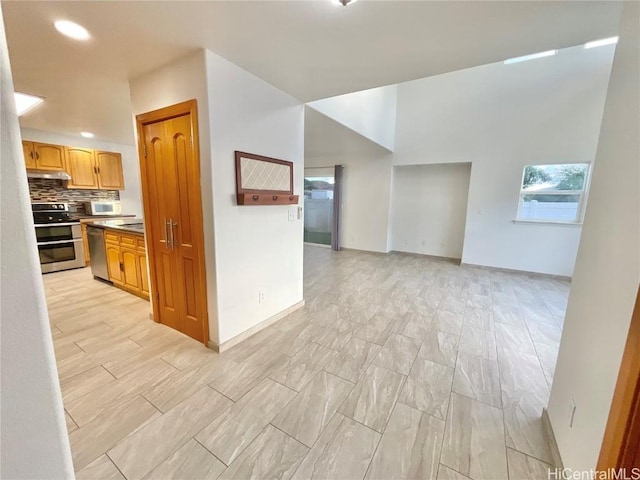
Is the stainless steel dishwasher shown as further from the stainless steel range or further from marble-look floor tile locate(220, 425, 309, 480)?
marble-look floor tile locate(220, 425, 309, 480)

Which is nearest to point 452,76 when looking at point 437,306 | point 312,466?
point 437,306

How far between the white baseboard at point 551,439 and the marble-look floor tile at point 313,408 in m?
1.15

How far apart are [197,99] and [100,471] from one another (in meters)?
2.39

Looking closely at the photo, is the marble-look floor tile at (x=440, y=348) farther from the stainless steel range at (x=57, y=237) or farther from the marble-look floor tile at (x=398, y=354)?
the stainless steel range at (x=57, y=237)

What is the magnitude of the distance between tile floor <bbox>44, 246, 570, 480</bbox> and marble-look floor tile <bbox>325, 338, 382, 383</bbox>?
0.6 inches

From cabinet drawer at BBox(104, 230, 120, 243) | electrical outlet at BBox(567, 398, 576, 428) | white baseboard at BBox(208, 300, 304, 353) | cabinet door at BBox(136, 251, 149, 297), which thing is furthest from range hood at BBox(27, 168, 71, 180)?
electrical outlet at BBox(567, 398, 576, 428)

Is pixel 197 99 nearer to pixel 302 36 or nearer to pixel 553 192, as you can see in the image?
pixel 302 36

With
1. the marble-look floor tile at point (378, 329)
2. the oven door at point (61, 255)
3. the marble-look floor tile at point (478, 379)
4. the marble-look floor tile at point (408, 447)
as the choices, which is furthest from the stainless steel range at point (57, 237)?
the marble-look floor tile at point (478, 379)

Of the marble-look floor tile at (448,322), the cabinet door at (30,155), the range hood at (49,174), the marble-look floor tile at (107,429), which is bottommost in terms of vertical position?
the marble-look floor tile at (107,429)

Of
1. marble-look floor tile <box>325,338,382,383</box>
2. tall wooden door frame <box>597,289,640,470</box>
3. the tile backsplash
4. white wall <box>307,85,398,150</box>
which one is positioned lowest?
marble-look floor tile <box>325,338,382,383</box>

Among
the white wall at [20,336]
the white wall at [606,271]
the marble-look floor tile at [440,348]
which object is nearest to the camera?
the white wall at [20,336]

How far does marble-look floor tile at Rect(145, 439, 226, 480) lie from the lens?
130 centimetres

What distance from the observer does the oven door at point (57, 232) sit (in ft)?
13.8

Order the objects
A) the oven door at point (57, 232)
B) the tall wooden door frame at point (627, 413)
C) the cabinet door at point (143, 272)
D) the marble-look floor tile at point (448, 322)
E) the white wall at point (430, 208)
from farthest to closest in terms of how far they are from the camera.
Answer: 1. the white wall at point (430, 208)
2. the oven door at point (57, 232)
3. the cabinet door at point (143, 272)
4. the marble-look floor tile at point (448, 322)
5. the tall wooden door frame at point (627, 413)
